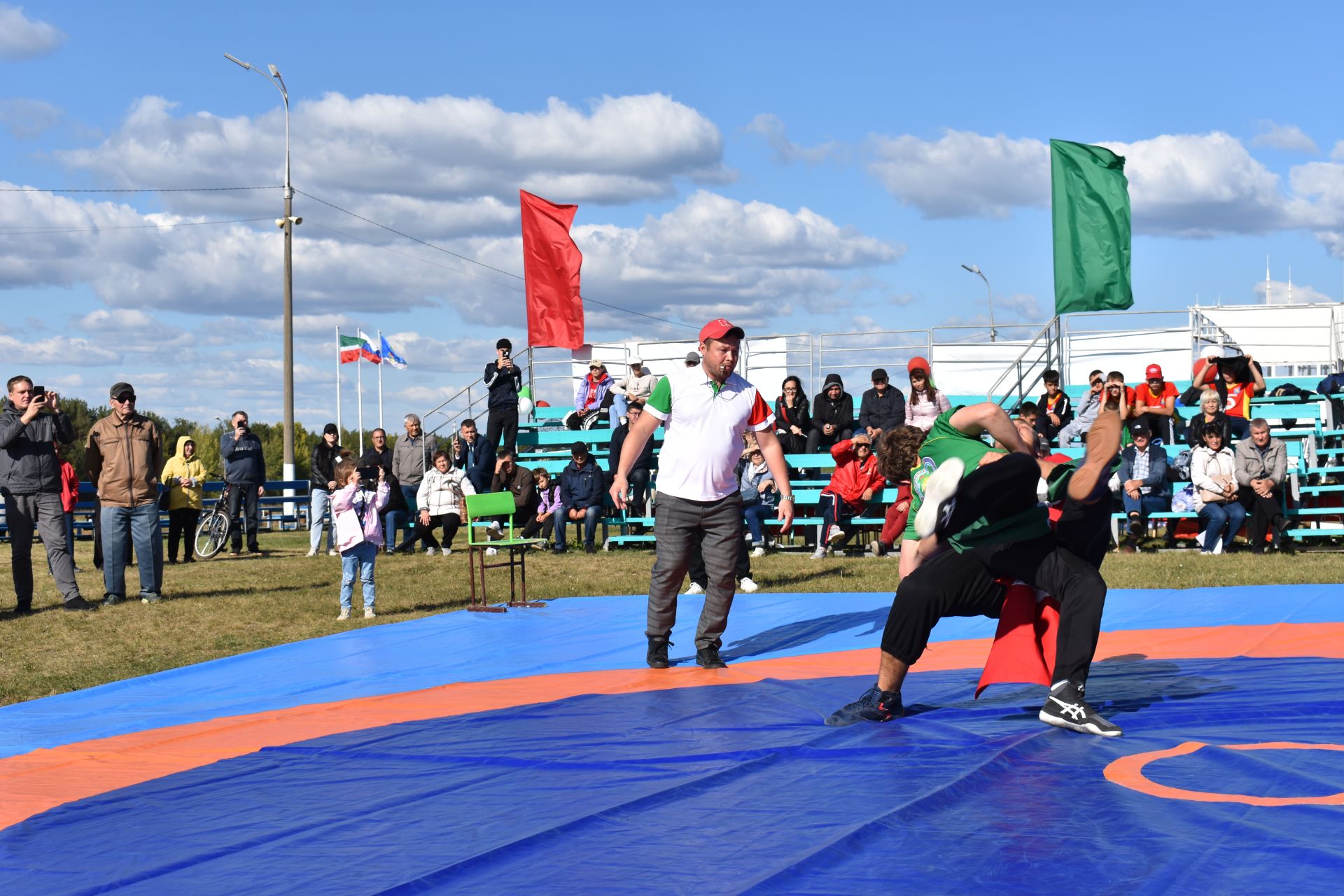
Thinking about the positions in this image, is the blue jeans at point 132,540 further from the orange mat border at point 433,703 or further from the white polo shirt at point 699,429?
the white polo shirt at point 699,429

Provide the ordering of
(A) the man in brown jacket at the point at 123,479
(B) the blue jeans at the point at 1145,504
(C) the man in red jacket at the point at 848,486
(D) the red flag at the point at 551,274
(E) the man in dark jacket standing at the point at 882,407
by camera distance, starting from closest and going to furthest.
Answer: (A) the man in brown jacket at the point at 123,479 < (B) the blue jeans at the point at 1145,504 < (C) the man in red jacket at the point at 848,486 < (E) the man in dark jacket standing at the point at 882,407 < (D) the red flag at the point at 551,274

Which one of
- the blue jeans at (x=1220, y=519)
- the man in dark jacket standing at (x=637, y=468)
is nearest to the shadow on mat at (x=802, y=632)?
the blue jeans at (x=1220, y=519)

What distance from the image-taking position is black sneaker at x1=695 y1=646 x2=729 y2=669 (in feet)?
24.7

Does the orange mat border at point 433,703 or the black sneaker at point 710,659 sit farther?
the black sneaker at point 710,659

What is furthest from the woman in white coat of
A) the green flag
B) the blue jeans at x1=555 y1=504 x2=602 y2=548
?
the green flag

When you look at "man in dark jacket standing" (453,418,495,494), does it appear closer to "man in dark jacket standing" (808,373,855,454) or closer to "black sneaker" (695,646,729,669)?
"man in dark jacket standing" (808,373,855,454)

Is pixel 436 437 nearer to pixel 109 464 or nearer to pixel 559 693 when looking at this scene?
pixel 109 464

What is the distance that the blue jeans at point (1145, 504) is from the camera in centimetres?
1424

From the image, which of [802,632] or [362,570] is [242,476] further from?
[802,632]

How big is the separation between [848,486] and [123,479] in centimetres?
763

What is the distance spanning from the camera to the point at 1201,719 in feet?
17.9

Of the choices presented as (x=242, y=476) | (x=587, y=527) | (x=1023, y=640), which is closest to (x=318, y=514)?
(x=242, y=476)

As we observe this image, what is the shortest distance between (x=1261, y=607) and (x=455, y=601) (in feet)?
22.4

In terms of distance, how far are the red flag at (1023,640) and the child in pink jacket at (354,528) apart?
6.58 m
